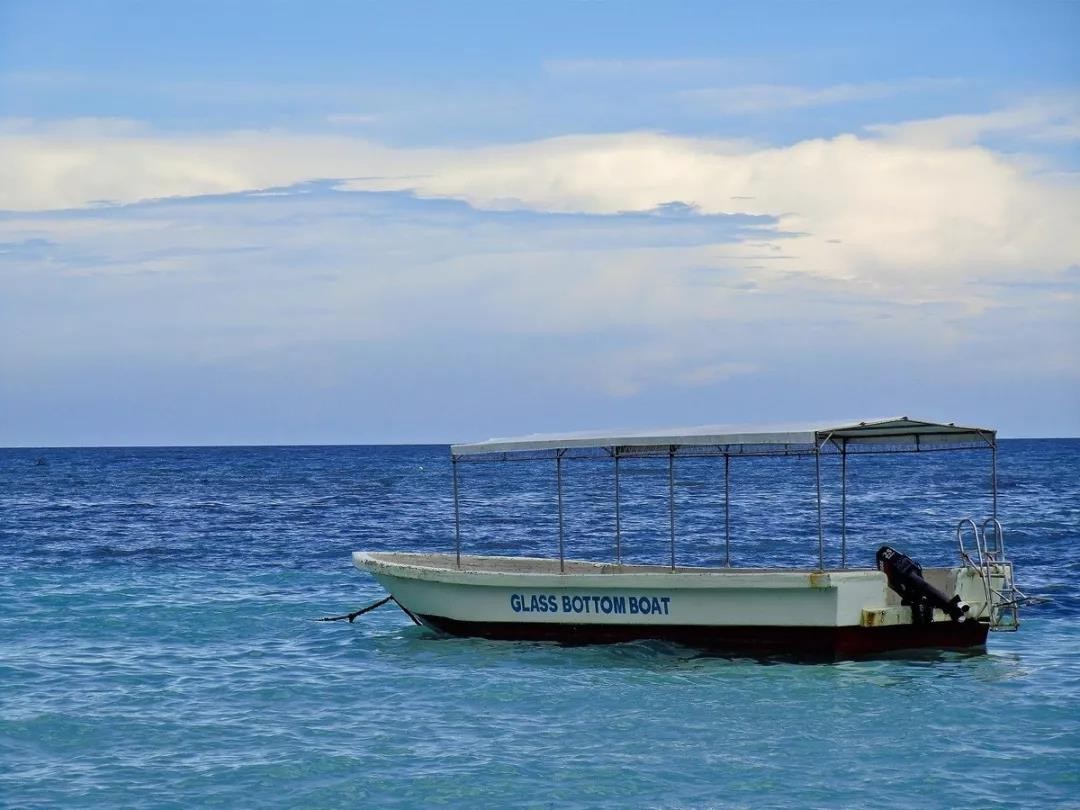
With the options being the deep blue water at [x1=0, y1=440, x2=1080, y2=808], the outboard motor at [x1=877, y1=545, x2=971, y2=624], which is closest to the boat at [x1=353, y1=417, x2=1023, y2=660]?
the outboard motor at [x1=877, y1=545, x2=971, y2=624]

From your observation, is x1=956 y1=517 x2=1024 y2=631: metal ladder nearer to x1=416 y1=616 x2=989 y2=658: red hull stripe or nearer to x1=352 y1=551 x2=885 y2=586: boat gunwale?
x1=416 y1=616 x2=989 y2=658: red hull stripe

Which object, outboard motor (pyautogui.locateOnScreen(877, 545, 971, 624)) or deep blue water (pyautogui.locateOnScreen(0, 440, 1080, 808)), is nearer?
deep blue water (pyautogui.locateOnScreen(0, 440, 1080, 808))

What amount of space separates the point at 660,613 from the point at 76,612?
11.2 meters

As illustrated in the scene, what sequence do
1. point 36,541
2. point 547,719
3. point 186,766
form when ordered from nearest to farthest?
point 186,766
point 547,719
point 36,541

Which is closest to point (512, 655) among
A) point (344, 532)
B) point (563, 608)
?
point (563, 608)

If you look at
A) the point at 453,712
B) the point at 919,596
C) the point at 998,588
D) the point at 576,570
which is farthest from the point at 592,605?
the point at 998,588

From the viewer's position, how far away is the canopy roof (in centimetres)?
1561

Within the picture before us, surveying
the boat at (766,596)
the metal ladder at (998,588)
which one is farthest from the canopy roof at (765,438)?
the metal ladder at (998,588)

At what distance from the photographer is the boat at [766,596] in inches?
622

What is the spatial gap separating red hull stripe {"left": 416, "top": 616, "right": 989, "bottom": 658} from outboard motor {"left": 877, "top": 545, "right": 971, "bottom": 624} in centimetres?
16

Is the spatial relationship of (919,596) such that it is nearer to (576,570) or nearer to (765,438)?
(765,438)

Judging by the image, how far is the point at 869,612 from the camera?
15820 millimetres

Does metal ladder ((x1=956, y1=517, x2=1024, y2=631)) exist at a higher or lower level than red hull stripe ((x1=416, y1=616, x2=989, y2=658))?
higher

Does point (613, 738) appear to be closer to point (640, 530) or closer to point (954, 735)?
point (954, 735)
